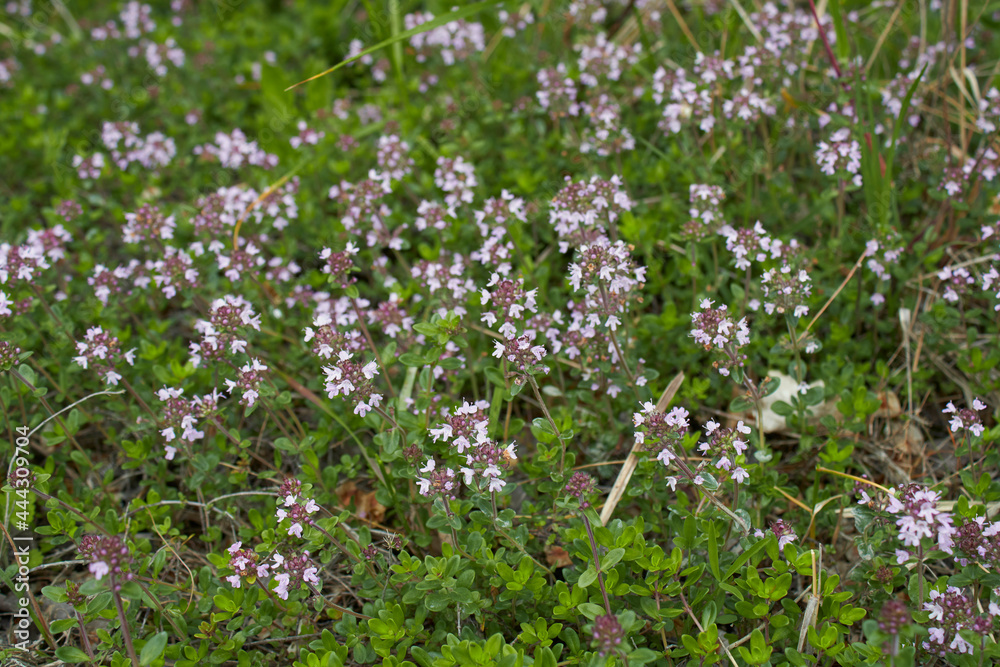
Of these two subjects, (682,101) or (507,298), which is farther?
(682,101)

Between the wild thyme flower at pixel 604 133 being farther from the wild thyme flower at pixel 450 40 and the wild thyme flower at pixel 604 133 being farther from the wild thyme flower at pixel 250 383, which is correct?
the wild thyme flower at pixel 250 383

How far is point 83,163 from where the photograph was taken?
17.8 ft

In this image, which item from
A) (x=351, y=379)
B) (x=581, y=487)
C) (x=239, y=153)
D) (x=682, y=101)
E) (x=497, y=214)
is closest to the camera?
(x=581, y=487)

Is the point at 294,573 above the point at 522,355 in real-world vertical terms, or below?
below

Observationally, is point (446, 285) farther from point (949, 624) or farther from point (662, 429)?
point (949, 624)

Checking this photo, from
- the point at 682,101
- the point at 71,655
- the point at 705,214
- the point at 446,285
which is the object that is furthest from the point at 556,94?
the point at 71,655

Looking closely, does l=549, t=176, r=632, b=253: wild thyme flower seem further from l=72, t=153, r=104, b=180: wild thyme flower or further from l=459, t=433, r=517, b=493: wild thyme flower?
l=72, t=153, r=104, b=180: wild thyme flower

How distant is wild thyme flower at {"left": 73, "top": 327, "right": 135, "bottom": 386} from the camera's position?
→ 3.98 m

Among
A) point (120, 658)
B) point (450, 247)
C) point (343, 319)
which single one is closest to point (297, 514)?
point (120, 658)

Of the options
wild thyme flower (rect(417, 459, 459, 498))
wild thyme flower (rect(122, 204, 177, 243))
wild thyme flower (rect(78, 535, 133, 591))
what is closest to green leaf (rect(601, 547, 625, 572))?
wild thyme flower (rect(417, 459, 459, 498))

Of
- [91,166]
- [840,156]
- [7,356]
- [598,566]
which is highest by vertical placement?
[91,166]

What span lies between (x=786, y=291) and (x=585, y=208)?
1.15 m

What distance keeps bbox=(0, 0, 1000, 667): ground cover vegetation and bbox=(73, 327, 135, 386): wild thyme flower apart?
23mm

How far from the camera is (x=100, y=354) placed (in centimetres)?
397
